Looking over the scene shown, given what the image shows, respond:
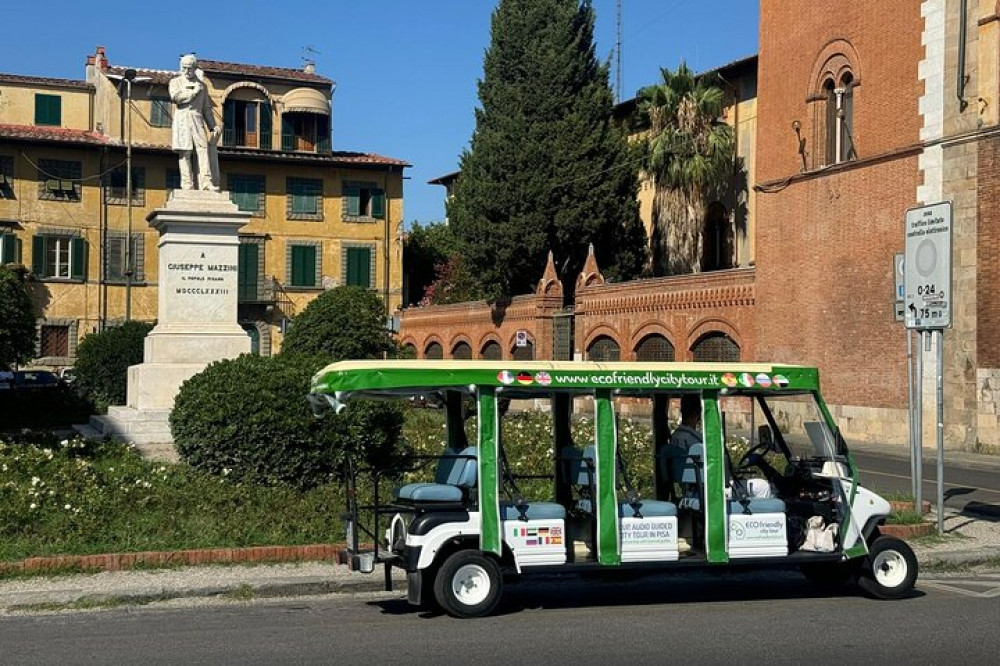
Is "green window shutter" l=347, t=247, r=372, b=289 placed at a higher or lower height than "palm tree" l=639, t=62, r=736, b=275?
lower

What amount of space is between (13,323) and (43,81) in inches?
1306

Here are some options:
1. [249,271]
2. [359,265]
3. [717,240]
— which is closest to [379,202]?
[359,265]

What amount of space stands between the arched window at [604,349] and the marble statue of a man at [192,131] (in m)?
22.8

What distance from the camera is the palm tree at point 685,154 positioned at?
4591 centimetres

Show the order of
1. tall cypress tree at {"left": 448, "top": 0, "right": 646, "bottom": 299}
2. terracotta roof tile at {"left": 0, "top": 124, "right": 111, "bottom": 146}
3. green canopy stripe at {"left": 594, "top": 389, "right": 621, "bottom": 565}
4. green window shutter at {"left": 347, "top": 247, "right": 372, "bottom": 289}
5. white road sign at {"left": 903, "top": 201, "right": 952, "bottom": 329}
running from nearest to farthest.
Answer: green canopy stripe at {"left": 594, "top": 389, "right": 621, "bottom": 565} → white road sign at {"left": 903, "top": 201, "right": 952, "bottom": 329} → tall cypress tree at {"left": 448, "top": 0, "right": 646, "bottom": 299} → terracotta roof tile at {"left": 0, "top": 124, "right": 111, "bottom": 146} → green window shutter at {"left": 347, "top": 247, "right": 372, "bottom": 289}

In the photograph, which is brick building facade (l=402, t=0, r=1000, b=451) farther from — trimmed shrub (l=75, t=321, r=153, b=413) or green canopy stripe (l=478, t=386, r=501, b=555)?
green canopy stripe (l=478, t=386, r=501, b=555)

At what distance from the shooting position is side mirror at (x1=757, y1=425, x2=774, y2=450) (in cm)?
1040

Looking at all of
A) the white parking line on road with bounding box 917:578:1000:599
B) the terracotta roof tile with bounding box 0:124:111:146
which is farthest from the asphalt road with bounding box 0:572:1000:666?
the terracotta roof tile with bounding box 0:124:111:146

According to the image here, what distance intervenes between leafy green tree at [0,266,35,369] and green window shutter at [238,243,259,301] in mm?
27445

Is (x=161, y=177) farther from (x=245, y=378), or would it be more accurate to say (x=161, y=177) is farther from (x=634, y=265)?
(x=245, y=378)

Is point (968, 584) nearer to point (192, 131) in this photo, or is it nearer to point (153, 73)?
point (192, 131)

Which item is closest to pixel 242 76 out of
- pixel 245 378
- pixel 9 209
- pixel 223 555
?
pixel 9 209

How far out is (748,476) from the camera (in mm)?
10922

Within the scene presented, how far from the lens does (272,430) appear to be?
547 inches
